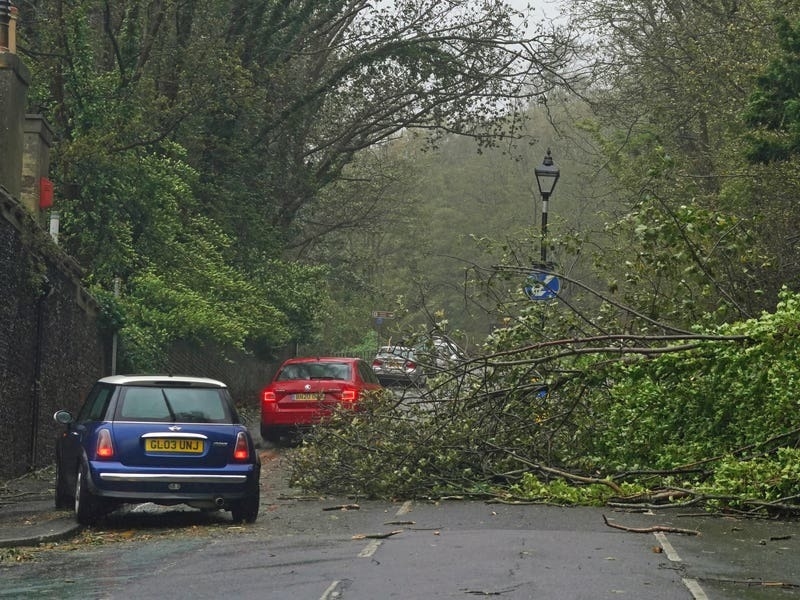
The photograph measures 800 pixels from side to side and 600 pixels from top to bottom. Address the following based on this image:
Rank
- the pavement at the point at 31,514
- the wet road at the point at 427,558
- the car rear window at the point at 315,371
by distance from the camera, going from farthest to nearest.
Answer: the car rear window at the point at 315,371 → the pavement at the point at 31,514 → the wet road at the point at 427,558

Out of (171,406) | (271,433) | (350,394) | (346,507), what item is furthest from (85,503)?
(271,433)

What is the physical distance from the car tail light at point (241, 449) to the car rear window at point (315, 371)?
10.5 m

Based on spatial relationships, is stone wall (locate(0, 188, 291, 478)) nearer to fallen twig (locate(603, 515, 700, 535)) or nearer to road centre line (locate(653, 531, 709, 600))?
fallen twig (locate(603, 515, 700, 535))

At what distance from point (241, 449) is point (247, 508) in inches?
24.2

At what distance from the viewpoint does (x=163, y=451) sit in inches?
507

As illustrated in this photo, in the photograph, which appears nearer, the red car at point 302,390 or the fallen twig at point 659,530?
the fallen twig at point 659,530

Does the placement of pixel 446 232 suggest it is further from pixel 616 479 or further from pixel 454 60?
pixel 616 479

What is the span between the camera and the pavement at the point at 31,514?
39.0 feet

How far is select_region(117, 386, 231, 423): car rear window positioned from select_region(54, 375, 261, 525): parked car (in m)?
0.01

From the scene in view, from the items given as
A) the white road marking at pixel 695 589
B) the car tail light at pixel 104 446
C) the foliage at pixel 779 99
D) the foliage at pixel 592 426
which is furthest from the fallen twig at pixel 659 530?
the foliage at pixel 779 99

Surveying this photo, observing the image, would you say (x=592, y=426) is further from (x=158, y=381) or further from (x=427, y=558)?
(x=427, y=558)

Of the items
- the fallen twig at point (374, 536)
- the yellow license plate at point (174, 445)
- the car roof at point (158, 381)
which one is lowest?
the fallen twig at point (374, 536)

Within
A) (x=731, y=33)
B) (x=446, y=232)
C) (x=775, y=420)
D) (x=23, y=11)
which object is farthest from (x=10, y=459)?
(x=446, y=232)

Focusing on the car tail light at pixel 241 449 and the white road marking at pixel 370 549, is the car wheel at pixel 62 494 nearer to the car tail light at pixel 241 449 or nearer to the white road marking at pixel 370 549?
the car tail light at pixel 241 449
